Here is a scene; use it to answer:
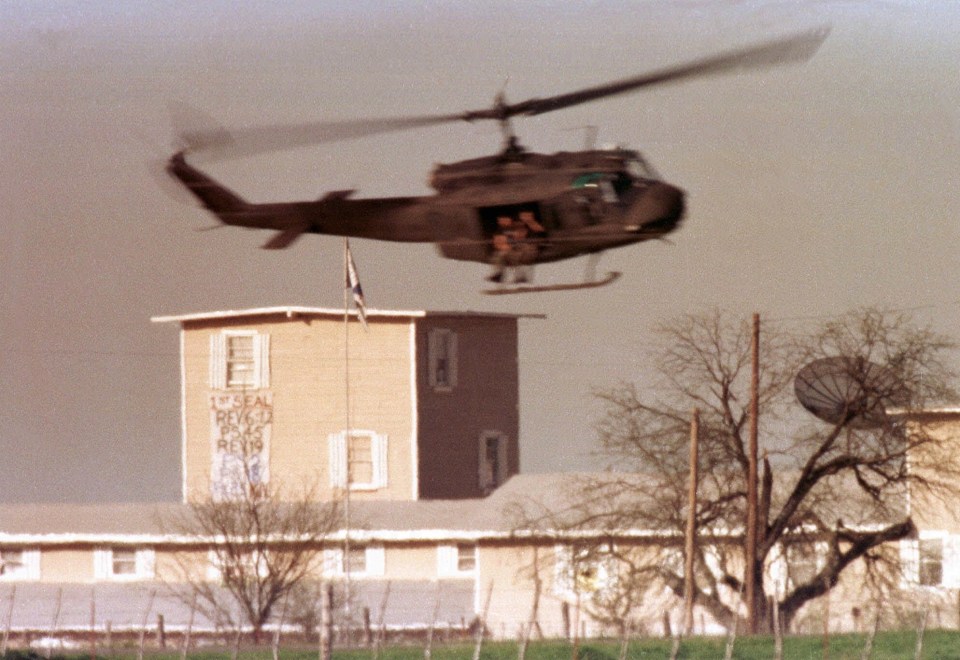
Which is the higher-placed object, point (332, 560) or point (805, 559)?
point (332, 560)

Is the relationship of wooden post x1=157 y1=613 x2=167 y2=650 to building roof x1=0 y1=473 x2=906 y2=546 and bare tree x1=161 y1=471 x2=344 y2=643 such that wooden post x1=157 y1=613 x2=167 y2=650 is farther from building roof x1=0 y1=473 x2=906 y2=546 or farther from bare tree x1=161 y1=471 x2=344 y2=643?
building roof x1=0 y1=473 x2=906 y2=546

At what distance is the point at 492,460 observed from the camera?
50.8 metres

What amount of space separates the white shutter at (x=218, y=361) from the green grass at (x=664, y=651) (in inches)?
718

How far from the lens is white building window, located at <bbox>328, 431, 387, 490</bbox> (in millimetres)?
48656

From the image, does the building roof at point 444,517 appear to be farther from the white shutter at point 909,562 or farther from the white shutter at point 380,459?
the white shutter at point 380,459

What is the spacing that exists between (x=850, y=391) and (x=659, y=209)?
2561cm

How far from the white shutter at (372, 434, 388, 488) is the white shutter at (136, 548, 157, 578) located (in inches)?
255

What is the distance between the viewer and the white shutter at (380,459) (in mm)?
48656

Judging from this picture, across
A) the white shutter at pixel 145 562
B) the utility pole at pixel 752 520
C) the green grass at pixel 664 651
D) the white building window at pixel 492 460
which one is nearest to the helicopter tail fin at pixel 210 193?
the green grass at pixel 664 651

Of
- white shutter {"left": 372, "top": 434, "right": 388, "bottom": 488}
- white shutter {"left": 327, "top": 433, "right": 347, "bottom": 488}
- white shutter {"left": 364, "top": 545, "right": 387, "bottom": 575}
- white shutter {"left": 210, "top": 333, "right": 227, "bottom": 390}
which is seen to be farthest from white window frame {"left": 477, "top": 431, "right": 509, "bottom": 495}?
white shutter {"left": 364, "top": 545, "right": 387, "bottom": 575}

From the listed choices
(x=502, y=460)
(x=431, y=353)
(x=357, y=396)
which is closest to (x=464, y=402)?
(x=431, y=353)

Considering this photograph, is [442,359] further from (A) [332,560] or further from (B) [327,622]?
(B) [327,622]

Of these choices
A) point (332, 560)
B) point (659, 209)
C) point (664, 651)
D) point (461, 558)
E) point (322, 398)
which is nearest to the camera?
point (659, 209)

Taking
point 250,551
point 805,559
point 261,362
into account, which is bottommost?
point 805,559
